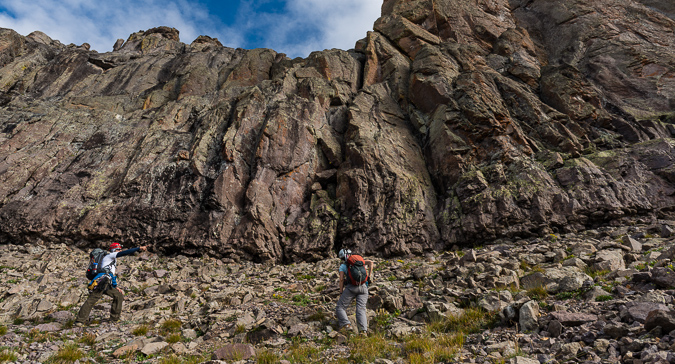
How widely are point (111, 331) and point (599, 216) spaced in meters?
23.6

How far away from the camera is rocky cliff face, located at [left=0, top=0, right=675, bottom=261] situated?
20969mm

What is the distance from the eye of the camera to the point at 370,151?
24.9 metres

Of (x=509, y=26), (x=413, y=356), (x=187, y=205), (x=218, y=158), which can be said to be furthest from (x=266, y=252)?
(x=509, y=26)

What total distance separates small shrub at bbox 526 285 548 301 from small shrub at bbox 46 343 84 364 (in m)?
11.7

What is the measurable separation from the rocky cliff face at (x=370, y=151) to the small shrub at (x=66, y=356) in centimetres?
1351

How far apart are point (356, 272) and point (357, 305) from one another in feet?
3.10

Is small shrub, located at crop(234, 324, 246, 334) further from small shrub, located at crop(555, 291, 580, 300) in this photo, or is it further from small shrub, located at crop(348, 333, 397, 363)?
small shrub, located at crop(555, 291, 580, 300)

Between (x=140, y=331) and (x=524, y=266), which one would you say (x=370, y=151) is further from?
(x=140, y=331)

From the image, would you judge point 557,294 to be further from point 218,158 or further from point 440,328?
point 218,158

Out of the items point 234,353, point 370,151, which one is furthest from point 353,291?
point 370,151

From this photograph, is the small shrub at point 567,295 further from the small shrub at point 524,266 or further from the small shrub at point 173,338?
the small shrub at point 173,338

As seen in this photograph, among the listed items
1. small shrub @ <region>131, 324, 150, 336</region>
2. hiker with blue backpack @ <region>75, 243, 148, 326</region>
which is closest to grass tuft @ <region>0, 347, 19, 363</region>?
small shrub @ <region>131, 324, 150, 336</region>

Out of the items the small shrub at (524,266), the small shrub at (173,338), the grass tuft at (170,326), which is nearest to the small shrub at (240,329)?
the small shrub at (173,338)

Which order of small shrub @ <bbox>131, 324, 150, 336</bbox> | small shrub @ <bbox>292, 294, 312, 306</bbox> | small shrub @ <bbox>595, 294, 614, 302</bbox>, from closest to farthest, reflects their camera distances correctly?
small shrub @ <bbox>595, 294, 614, 302</bbox>
small shrub @ <bbox>131, 324, 150, 336</bbox>
small shrub @ <bbox>292, 294, 312, 306</bbox>
